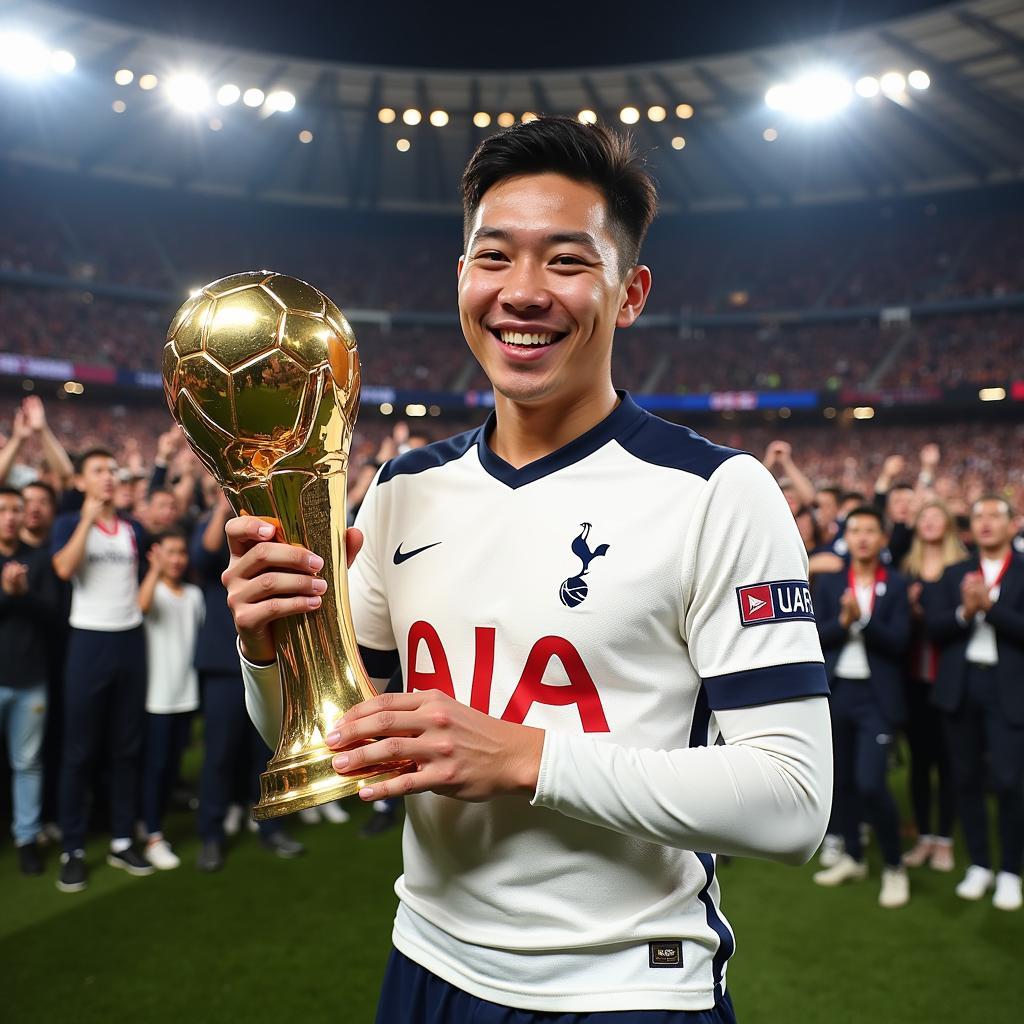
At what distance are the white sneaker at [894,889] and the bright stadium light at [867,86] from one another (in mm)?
19069

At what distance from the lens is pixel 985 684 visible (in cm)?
443

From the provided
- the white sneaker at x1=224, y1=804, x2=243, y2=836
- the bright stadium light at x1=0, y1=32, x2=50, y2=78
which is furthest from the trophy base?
the bright stadium light at x1=0, y1=32, x2=50, y2=78

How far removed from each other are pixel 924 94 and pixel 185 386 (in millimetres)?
22986

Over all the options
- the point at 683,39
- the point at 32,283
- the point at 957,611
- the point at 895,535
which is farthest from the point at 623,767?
the point at 32,283

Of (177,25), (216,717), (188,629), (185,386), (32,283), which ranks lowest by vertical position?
(216,717)

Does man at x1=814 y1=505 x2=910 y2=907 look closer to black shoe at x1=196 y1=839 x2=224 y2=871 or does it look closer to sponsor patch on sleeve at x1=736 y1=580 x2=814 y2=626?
black shoe at x1=196 y1=839 x2=224 y2=871

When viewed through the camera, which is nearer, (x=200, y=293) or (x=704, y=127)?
(x=200, y=293)

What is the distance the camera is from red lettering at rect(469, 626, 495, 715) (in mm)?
1214

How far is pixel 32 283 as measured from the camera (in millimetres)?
23469

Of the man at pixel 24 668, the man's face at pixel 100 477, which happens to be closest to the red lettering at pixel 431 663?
the man's face at pixel 100 477

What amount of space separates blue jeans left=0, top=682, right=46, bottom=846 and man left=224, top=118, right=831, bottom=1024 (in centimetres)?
386

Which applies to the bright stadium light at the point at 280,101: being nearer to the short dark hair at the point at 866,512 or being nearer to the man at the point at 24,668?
the man at the point at 24,668

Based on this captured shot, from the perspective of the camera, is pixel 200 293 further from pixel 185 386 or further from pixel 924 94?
pixel 924 94

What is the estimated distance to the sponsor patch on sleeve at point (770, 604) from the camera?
1.07 meters
